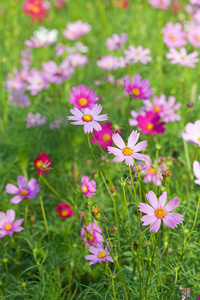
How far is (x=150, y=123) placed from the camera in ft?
4.34

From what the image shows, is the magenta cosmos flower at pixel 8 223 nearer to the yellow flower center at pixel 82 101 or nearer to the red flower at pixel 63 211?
the red flower at pixel 63 211

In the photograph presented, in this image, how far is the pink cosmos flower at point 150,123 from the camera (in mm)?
1296

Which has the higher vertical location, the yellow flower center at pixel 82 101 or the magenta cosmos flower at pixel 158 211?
the yellow flower center at pixel 82 101

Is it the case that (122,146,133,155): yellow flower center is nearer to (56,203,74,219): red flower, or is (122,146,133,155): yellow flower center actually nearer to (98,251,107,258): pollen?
(98,251,107,258): pollen

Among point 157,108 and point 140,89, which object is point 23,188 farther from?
point 157,108

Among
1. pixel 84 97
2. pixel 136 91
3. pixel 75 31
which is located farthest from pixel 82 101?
pixel 75 31

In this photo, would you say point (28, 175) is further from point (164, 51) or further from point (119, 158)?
point (164, 51)

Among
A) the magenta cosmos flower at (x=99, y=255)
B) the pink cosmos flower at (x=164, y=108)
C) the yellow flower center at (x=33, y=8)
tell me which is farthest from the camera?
the yellow flower center at (x=33, y=8)

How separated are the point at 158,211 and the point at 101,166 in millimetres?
738

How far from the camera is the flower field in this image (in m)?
0.91

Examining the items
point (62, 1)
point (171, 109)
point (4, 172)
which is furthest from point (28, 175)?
point (62, 1)

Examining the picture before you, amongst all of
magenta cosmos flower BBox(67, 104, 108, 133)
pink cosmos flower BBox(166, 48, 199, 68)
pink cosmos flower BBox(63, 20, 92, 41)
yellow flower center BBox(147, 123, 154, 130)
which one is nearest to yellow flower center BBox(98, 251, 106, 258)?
magenta cosmos flower BBox(67, 104, 108, 133)

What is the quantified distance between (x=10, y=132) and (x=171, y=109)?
2.68 feet

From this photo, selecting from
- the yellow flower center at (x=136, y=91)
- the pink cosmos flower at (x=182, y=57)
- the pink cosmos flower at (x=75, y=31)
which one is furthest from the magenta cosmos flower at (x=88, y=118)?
the pink cosmos flower at (x=75, y=31)
